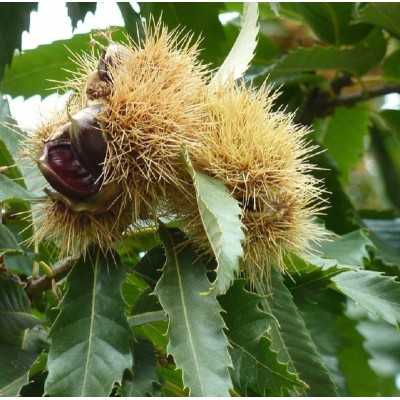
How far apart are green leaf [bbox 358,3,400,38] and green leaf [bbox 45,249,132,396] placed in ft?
3.55

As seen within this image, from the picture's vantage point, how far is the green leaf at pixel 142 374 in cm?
125

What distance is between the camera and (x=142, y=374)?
1285 millimetres

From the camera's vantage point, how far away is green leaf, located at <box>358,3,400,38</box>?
83.4 inches

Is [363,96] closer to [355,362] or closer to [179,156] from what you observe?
[355,362]

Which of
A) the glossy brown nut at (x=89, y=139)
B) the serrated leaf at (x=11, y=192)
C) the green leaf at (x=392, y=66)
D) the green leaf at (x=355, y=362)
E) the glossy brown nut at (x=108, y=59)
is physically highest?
the green leaf at (x=392, y=66)

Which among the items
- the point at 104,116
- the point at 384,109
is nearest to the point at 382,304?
the point at 104,116

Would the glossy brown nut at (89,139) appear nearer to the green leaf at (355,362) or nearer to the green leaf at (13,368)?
the green leaf at (13,368)

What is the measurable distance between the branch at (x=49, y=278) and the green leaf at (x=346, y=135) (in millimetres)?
1347

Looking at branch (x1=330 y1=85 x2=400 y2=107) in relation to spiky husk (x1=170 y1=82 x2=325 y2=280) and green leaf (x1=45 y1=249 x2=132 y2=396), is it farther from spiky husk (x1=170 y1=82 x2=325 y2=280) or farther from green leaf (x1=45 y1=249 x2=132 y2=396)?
green leaf (x1=45 y1=249 x2=132 y2=396)

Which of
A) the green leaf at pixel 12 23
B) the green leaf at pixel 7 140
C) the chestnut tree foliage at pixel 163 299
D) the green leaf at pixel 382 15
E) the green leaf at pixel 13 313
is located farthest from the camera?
the green leaf at pixel 382 15

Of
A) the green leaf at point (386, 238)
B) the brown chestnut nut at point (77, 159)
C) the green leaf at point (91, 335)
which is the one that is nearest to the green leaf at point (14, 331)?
the green leaf at point (91, 335)

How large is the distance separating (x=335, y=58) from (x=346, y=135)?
48cm

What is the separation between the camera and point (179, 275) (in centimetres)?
129

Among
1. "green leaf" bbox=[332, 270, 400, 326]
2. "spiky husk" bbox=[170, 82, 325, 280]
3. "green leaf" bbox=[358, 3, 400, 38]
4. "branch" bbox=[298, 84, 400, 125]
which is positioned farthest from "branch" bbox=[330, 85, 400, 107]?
"spiky husk" bbox=[170, 82, 325, 280]
